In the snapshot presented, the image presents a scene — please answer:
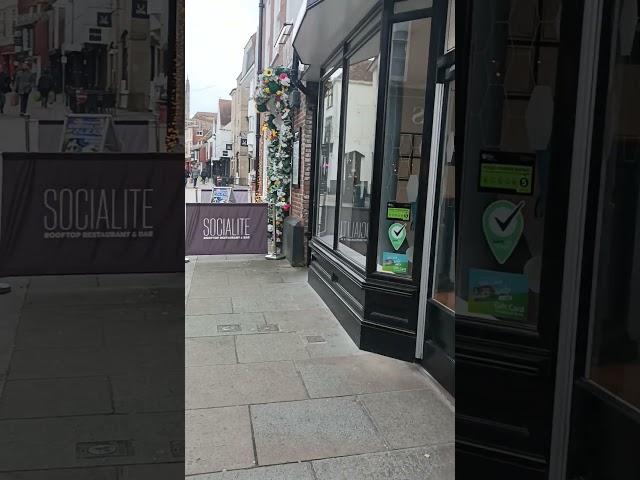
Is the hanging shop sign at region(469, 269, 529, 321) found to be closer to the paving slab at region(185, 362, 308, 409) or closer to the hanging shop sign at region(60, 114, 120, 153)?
the hanging shop sign at region(60, 114, 120, 153)

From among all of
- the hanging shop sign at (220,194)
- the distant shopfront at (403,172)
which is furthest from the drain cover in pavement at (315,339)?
the hanging shop sign at (220,194)

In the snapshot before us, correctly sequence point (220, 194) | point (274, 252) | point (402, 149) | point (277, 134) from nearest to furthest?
1. point (402, 149)
2. point (277, 134)
3. point (274, 252)
4. point (220, 194)

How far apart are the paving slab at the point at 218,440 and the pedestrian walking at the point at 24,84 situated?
164 centimetres

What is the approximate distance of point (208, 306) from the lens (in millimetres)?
4605

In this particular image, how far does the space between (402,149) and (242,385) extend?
182 cm

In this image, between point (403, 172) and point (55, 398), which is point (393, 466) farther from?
point (403, 172)

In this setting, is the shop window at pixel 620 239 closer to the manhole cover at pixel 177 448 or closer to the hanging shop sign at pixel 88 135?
the manhole cover at pixel 177 448

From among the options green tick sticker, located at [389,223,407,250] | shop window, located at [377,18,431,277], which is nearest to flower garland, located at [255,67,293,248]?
shop window, located at [377,18,431,277]

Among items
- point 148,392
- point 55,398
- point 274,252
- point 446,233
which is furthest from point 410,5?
point 274,252

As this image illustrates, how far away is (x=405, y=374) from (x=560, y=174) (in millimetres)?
1923

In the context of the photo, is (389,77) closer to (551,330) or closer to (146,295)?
(551,330)

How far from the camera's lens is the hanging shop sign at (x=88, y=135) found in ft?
3.94

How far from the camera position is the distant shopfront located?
313 cm

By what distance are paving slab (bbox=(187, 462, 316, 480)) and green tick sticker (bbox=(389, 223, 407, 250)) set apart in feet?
5.77
